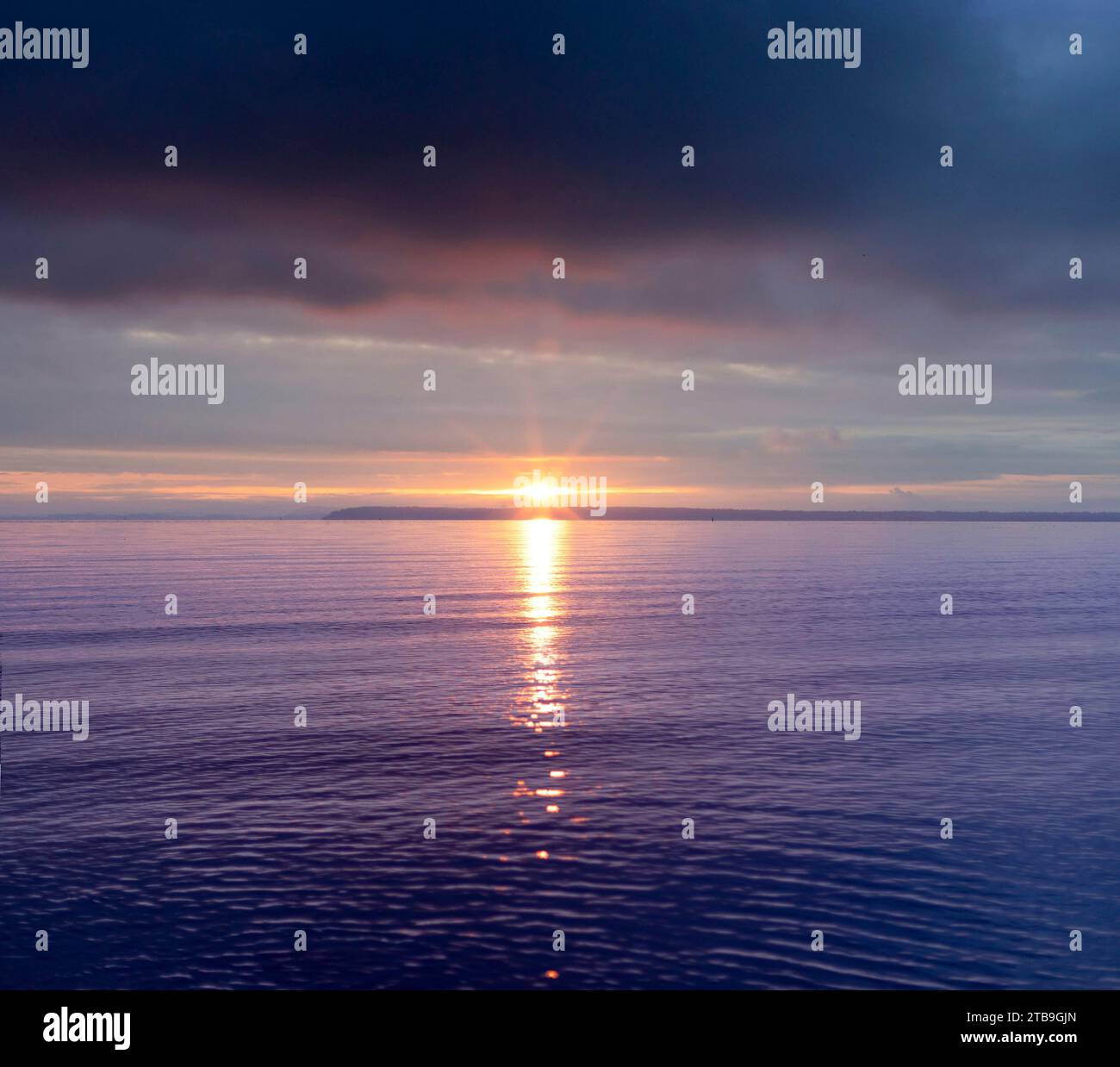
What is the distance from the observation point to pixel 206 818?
36156 millimetres

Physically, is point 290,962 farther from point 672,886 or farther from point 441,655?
point 441,655

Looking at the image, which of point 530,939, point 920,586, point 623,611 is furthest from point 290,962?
point 920,586

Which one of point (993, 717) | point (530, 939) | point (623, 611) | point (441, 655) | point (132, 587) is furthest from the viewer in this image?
point (132, 587)

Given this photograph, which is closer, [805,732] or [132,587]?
[805,732]

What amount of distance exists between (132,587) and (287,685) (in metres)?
85.1

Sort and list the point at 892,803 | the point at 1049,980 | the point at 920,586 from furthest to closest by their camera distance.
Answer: the point at 920,586
the point at 892,803
the point at 1049,980

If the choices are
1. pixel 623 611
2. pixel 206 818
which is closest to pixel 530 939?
pixel 206 818

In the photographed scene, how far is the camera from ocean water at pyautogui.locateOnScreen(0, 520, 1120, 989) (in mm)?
25641

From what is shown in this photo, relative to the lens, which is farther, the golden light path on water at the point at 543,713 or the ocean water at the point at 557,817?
the golden light path on water at the point at 543,713

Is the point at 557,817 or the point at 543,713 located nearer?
the point at 557,817

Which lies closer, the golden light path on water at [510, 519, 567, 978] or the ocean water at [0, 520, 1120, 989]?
the ocean water at [0, 520, 1120, 989]

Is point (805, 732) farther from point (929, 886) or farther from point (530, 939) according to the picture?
point (530, 939)

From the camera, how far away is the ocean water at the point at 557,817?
25641 mm

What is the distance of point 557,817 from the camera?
3681cm
